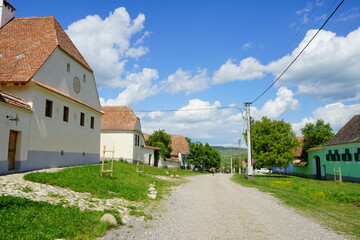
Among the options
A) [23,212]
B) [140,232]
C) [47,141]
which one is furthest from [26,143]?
[140,232]

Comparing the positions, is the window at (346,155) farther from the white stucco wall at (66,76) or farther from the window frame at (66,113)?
the window frame at (66,113)

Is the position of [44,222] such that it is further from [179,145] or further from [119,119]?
[179,145]

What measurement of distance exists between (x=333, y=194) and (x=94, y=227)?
46.0ft

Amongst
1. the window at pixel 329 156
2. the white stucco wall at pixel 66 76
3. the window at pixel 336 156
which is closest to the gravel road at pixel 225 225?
the white stucco wall at pixel 66 76

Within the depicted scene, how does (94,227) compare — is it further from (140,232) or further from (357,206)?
(357,206)

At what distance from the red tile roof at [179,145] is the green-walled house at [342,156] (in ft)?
100

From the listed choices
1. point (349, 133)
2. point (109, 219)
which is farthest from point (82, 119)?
point (349, 133)

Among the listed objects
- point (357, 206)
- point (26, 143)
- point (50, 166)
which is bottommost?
point (357, 206)

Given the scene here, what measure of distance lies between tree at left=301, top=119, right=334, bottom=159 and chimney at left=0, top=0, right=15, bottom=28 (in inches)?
1963

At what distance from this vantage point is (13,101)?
48.7ft

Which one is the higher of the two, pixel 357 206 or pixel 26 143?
pixel 26 143

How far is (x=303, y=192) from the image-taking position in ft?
57.9

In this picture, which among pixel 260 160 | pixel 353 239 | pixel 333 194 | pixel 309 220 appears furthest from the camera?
pixel 260 160

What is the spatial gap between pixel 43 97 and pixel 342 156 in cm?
3306
